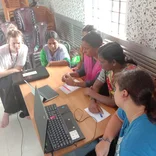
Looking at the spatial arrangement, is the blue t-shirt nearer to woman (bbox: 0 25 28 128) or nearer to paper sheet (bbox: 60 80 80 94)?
paper sheet (bbox: 60 80 80 94)

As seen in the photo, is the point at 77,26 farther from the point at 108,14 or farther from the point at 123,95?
the point at 123,95

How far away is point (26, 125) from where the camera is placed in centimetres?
217

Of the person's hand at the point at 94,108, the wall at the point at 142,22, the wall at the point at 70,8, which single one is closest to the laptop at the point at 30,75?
the person's hand at the point at 94,108

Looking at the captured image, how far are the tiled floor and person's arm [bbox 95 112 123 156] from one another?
37.2 inches

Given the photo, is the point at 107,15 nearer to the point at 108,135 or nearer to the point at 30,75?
the point at 30,75

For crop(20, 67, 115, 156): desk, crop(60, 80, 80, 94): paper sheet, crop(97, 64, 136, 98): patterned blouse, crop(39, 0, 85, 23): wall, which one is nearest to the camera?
crop(20, 67, 115, 156): desk

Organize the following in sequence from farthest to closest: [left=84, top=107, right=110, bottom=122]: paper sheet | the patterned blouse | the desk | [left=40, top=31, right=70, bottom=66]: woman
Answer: [left=40, top=31, right=70, bottom=66]: woman < the patterned blouse < [left=84, top=107, right=110, bottom=122]: paper sheet < the desk

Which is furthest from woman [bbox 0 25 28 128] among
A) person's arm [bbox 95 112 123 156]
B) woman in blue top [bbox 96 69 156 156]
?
woman in blue top [bbox 96 69 156 156]

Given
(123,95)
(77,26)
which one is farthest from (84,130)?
(77,26)

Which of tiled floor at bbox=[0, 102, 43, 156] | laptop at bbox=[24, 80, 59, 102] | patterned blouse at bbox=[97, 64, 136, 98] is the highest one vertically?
patterned blouse at bbox=[97, 64, 136, 98]

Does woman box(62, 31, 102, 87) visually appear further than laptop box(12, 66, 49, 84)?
No

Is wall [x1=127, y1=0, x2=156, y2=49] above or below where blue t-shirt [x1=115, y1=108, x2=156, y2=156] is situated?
above

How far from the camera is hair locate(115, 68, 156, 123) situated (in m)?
0.79

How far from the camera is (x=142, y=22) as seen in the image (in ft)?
5.08
